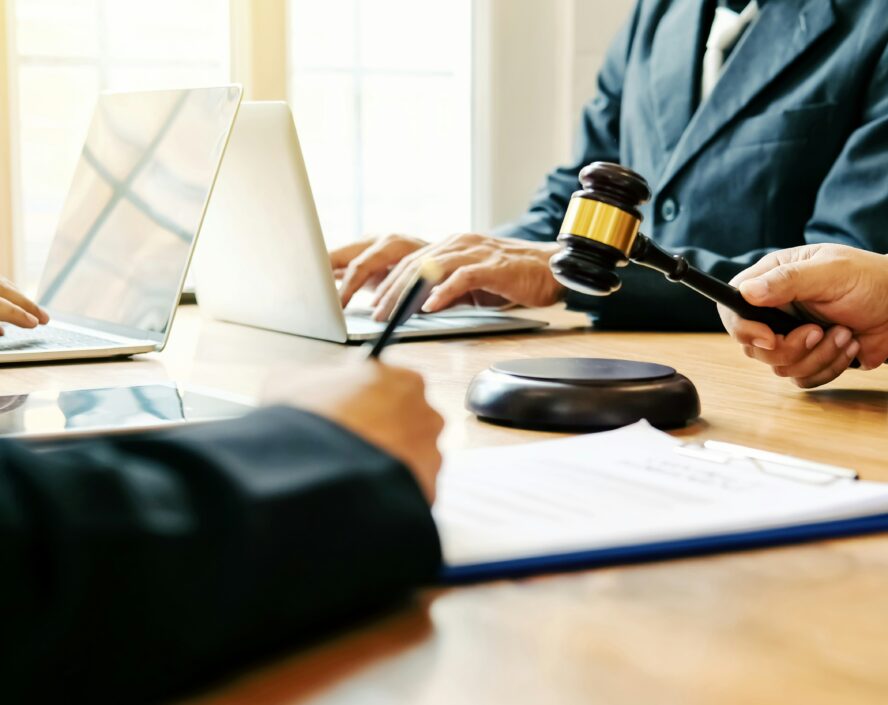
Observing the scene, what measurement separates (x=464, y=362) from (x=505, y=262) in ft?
1.17

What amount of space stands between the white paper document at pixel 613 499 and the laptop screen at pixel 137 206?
63 cm

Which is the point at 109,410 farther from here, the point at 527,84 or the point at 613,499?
the point at 527,84

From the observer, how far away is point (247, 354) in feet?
4.15

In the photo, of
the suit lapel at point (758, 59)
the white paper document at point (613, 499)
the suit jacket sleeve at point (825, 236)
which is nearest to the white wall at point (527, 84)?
the suit lapel at point (758, 59)

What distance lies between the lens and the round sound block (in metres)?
0.84

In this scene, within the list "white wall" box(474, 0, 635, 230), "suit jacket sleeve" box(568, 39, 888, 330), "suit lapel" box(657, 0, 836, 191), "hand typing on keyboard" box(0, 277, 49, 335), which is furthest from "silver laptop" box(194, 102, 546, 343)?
A: "white wall" box(474, 0, 635, 230)

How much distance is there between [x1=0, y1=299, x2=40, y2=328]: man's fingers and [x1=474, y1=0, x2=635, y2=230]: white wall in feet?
7.74

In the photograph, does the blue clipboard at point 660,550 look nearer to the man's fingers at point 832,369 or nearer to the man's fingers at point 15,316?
the man's fingers at point 832,369

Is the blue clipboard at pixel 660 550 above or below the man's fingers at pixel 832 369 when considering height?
above

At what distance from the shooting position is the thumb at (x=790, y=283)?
1.01 m

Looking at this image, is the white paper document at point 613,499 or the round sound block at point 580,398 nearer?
the white paper document at point 613,499

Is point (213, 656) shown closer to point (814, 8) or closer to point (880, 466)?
point (880, 466)

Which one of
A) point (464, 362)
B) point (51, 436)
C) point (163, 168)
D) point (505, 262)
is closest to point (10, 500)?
point (51, 436)

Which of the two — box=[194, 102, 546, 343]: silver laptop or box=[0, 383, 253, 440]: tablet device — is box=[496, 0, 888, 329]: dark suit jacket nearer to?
box=[194, 102, 546, 343]: silver laptop
